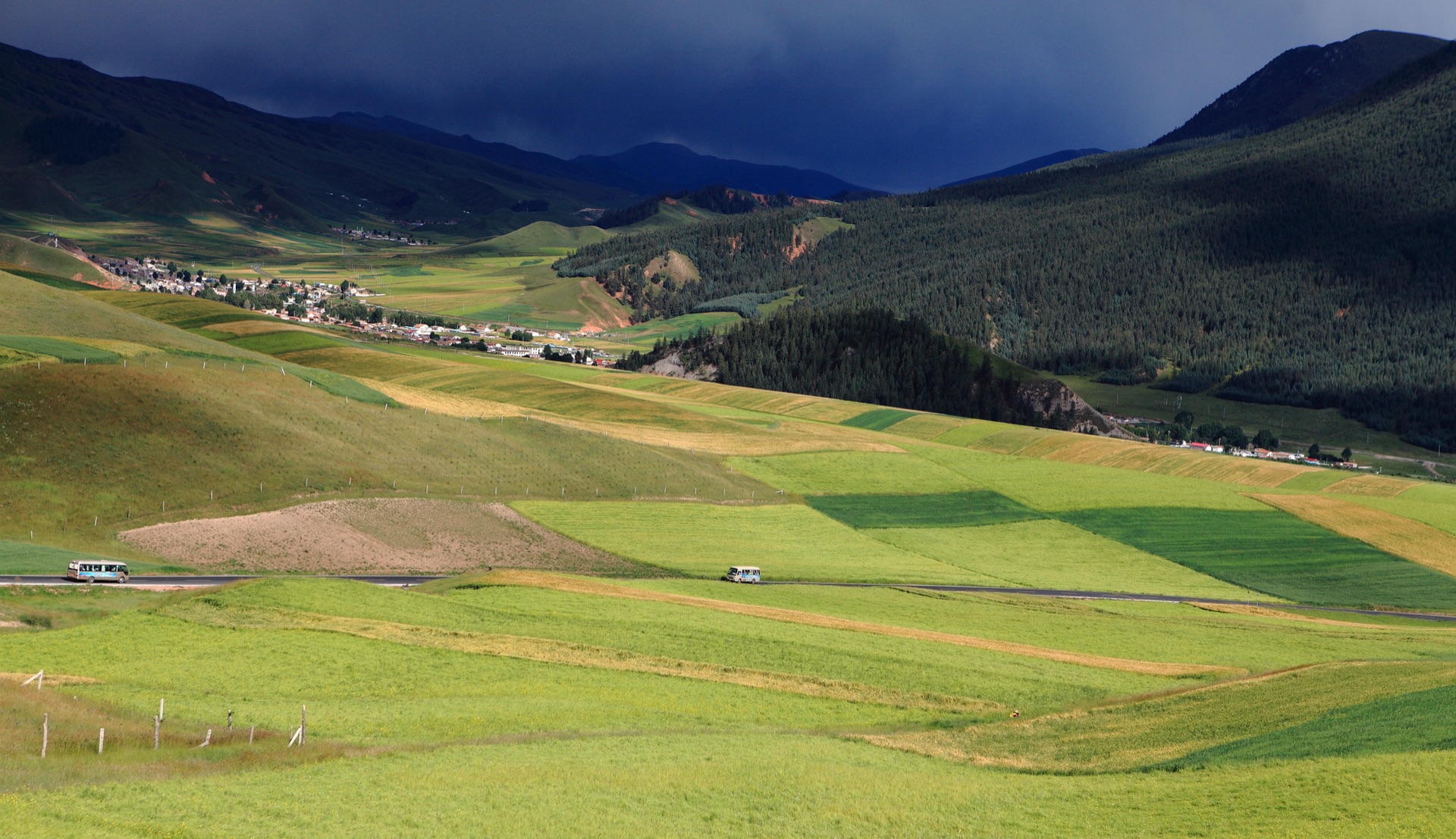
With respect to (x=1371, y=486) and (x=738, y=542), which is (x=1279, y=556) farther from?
(x=738, y=542)

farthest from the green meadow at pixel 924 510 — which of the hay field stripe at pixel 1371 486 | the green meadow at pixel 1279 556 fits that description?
the hay field stripe at pixel 1371 486

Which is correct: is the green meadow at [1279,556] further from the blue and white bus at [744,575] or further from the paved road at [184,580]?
the paved road at [184,580]

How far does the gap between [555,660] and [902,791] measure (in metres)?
21.1

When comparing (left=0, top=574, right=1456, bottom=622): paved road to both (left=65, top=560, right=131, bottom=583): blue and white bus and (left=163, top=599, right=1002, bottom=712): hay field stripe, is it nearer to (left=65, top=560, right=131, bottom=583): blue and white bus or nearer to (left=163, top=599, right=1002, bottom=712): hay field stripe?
(left=65, top=560, right=131, bottom=583): blue and white bus

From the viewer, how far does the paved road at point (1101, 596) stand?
80.3 meters

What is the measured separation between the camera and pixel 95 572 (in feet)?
200

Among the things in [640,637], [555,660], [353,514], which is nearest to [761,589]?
[640,637]

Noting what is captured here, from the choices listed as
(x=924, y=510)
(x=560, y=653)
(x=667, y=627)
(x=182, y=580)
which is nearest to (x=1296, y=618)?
(x=924, y=510)

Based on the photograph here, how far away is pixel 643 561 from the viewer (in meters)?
82.9

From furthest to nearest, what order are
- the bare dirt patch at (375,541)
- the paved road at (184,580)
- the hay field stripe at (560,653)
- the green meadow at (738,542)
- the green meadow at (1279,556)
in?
the green meadow at (1279,556), the green meadow at (738,542), the bare dirt patch at (375,541), the paved road at (184,580), the hay field stripe at (560,653)

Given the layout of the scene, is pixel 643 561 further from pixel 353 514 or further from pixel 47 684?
pixel 47 684

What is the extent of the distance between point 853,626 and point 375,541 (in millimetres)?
37721

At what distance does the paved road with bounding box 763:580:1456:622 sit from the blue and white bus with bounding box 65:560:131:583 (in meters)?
41.9

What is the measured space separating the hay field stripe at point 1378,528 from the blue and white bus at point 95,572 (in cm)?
10244
